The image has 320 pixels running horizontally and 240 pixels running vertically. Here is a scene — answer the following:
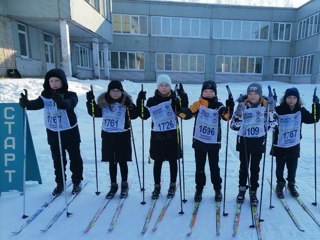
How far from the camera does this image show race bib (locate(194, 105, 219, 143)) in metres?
3.52

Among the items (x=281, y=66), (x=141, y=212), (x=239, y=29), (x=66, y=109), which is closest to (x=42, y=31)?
(x=66, y=109)

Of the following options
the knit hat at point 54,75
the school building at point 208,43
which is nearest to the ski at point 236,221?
the knit hat at point 54,75

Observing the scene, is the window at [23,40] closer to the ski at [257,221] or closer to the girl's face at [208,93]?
the girl's face at [208,93]

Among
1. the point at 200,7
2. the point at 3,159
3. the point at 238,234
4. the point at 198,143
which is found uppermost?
the point at 200,7

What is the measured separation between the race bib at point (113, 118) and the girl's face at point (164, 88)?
0.62 m

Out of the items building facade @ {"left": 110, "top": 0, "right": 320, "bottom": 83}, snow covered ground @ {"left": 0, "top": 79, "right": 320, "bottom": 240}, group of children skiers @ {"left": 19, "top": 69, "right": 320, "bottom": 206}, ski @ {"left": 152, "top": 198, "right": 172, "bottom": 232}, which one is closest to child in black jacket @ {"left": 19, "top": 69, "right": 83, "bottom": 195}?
group of children skiers @ {"left": 19, "top": 69, "right": 320, "bottom": 206}

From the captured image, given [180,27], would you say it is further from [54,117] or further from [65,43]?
[54,117]

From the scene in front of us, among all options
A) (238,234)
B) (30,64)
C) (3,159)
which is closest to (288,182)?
(238,234)

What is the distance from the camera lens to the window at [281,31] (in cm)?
2597

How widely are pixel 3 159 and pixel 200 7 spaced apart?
25.1 metres

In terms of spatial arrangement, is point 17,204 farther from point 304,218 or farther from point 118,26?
point 118,26

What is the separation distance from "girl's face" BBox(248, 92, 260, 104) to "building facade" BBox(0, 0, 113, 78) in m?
11.5

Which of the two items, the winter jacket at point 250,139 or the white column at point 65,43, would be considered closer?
the winter jacket at point 250,139

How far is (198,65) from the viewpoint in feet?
85.7
